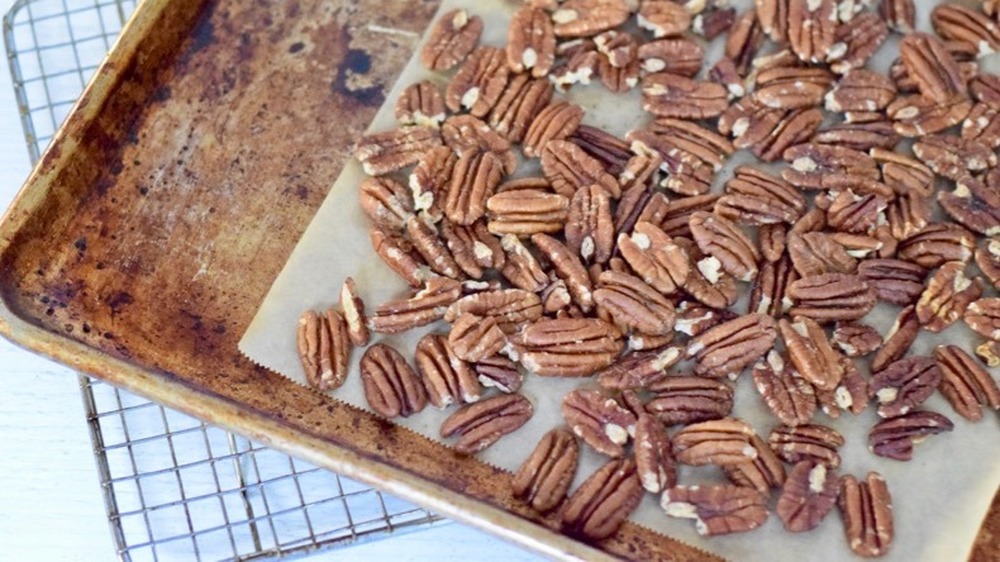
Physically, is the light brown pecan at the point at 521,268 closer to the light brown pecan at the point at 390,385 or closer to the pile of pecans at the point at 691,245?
the pile of pecans at the point at 691,245

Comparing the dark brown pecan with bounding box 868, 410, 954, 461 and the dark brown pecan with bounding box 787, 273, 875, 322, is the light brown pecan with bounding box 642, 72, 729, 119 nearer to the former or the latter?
the dark brown pecan with bounding box 787, 273, 875, 322

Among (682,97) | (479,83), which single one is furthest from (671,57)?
(479,83)

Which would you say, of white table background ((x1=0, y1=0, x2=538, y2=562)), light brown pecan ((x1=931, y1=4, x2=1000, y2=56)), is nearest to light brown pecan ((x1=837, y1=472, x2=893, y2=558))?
white table background ((x1=0, y1=0, x2=538, y2=562))

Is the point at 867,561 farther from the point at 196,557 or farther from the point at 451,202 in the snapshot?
the point at 196,557

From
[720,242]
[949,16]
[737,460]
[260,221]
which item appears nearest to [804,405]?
[737,460]

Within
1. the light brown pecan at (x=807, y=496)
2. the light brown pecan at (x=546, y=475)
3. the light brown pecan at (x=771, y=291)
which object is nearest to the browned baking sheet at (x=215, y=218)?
the light brown pecan at (x=546, y=475)

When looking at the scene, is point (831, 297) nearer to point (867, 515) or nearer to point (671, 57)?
point (867, 515)
